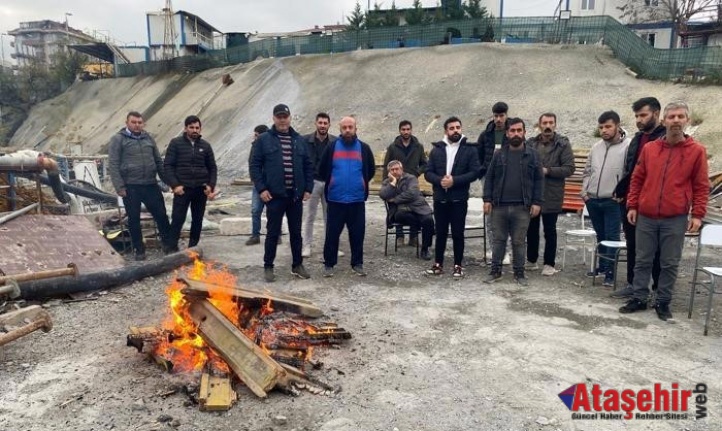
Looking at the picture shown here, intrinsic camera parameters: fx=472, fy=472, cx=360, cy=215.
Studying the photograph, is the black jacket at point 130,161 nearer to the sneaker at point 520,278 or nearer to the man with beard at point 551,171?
the sneaker at point 520,278

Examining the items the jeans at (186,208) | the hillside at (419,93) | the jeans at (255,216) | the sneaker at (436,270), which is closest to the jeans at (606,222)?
the sneaker at (436,270)

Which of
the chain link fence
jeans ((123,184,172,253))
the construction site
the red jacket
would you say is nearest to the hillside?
the chain link fence

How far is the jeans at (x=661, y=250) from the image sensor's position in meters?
4.71

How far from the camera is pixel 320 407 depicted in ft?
10.7

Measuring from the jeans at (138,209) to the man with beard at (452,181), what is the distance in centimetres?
402

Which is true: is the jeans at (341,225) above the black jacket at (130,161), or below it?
below

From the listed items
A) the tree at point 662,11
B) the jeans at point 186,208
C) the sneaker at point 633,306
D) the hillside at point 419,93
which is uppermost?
the tree at point 662,11

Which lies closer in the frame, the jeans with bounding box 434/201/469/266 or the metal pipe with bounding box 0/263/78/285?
the metal pipe with bounding box 0/263/78/285

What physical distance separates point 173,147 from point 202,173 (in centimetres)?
54

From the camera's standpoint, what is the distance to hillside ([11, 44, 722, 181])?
1833cm

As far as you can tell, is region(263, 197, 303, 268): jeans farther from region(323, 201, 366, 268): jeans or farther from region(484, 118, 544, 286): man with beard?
region(484, 118, 544, 286): man with beard

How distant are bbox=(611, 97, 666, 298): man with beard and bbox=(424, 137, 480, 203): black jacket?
1.74 m

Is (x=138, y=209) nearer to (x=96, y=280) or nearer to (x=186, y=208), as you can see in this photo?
(x=186, y=208)

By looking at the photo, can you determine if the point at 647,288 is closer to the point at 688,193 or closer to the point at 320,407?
the point at 688,193
